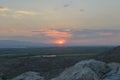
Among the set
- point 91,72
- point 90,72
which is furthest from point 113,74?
point 90,72

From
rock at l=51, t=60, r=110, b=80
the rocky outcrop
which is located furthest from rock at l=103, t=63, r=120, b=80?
rock at l=51, t=60, r=110, b=80

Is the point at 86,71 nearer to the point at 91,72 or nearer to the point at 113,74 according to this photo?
the point at 91,72

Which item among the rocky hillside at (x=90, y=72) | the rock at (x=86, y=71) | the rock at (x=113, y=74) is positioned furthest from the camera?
the rock at (x=113, y=74)

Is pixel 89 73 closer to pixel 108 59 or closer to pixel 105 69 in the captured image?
pixel 105 69

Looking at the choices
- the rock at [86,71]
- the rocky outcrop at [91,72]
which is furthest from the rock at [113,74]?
the rock at [86,71]

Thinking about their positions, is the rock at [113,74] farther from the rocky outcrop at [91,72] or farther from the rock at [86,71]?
the rock at [86,71]

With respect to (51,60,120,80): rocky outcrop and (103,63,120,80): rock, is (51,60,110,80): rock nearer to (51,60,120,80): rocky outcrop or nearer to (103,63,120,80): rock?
(51,60,120,80): rocky outcrop

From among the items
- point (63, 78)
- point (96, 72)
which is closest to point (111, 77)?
point (96, 72)
